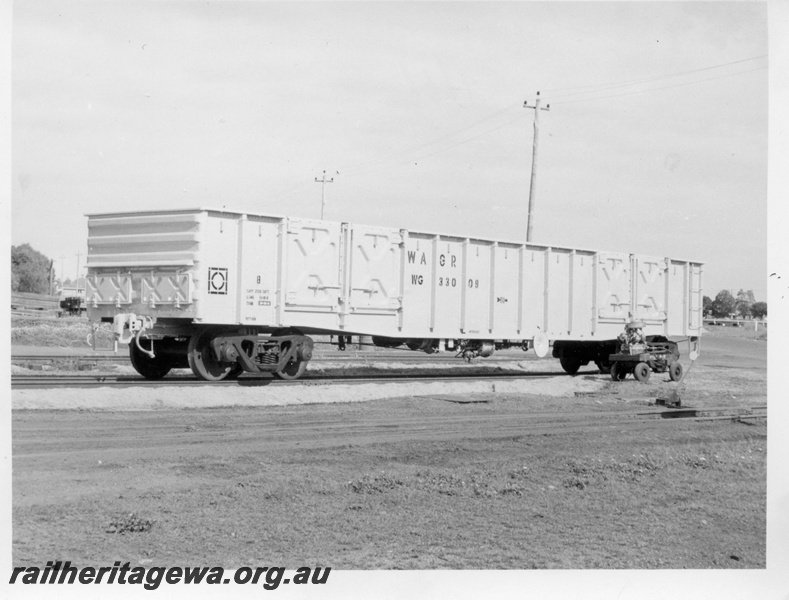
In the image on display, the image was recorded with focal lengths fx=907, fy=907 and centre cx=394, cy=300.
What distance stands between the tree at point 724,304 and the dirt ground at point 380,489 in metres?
47.9

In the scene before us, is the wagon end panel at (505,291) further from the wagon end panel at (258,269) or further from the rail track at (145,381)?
the wagon end panel at (258,269)

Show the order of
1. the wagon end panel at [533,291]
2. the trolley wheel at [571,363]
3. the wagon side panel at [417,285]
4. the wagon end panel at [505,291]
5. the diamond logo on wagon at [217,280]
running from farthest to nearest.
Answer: the trolley wheel at [571,363]
the wagon end panel at [533,291]
the wagon end panel at [505,291]
the wagon side panel at [417,285]
the diamond logo on wagon at [217,280]

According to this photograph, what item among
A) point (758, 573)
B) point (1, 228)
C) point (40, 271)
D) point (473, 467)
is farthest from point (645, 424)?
point (40, 271)

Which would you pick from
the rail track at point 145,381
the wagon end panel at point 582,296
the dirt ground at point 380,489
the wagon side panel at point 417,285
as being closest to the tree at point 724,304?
the wagon end panel at point 582,296

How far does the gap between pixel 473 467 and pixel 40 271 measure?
230 feet

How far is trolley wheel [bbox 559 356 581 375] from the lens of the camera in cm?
2747

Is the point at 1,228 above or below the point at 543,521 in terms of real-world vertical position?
above

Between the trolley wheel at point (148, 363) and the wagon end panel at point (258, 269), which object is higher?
the wagon end panel at point (258, 269)

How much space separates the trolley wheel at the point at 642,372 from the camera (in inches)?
968

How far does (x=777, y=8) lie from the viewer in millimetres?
7863

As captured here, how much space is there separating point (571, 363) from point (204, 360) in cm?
1282

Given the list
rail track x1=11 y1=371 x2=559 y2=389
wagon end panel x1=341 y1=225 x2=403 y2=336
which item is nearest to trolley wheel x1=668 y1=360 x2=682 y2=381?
rail track x1=11 y1=371 x2=559 y2=389

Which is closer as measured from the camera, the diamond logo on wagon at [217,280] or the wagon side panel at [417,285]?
the diamond logo on wagon at [217,280]

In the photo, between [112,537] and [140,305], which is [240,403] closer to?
[140,305]
